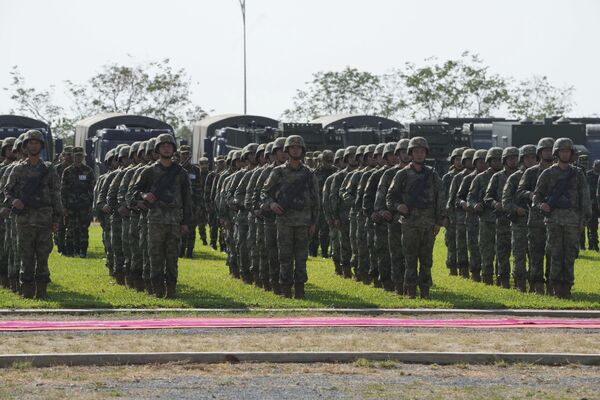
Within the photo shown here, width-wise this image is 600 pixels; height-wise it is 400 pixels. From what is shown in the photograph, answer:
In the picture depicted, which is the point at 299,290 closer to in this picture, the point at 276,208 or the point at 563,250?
the point at 276,208

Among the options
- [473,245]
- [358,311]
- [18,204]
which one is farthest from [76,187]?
[358,311]

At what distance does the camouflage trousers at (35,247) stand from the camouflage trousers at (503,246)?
6.93 metres

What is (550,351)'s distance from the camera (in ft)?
47.1

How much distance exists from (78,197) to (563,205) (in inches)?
475

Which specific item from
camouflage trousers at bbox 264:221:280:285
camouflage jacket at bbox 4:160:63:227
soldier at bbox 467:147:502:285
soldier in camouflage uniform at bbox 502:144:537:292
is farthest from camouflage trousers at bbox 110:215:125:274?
soldier in camouflage uniform at bbox 502:144:537:292

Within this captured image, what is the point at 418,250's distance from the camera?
1989cm

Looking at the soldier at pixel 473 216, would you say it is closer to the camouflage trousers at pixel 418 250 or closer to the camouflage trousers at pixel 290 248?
the camouflage trousers at pixel 418 250

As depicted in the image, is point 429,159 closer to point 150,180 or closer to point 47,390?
point 150,180

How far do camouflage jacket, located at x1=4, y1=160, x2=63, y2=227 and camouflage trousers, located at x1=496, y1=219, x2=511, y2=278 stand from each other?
22.3 feet

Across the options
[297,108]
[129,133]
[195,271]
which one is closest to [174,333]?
[195,271]

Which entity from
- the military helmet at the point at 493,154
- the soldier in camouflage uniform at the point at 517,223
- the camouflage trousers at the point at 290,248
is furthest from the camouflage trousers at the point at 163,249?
the military helmet at the point at 493,154

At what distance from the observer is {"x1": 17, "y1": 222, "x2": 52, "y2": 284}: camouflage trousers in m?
19.4

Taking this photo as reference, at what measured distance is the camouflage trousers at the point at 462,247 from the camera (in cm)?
2388

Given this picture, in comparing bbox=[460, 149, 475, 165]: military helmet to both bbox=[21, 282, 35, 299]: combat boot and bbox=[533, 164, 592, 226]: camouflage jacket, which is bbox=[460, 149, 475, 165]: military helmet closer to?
bbox=[533, 164, 592, 226]: camouflage jacket
